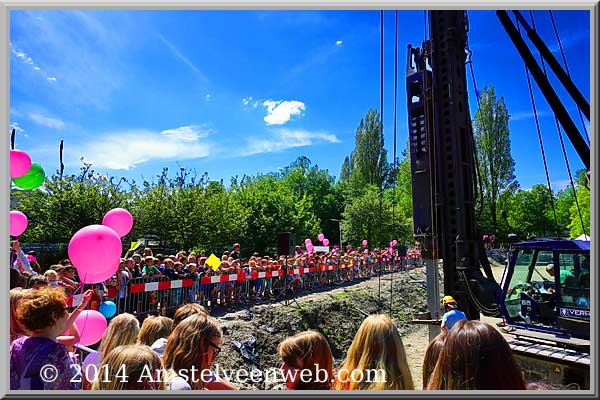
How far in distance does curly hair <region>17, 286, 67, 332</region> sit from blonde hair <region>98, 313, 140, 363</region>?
57 centimetres

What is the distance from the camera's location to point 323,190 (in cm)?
6047

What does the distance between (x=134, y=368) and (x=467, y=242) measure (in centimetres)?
533

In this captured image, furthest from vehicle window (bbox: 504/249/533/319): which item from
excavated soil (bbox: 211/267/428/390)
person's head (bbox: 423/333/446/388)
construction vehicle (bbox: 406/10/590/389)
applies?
person's head (bbox: 423/333/446/388)

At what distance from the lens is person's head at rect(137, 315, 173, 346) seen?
303 centimetres

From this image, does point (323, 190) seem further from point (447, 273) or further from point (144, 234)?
point (447, 273)

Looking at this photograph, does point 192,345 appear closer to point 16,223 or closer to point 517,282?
point 16,223

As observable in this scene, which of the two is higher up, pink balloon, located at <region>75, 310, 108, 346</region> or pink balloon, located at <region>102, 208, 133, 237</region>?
pink balloon, located at <region>102, 208, 133, 237</region>

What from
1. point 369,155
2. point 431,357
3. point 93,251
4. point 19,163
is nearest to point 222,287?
point 19,163

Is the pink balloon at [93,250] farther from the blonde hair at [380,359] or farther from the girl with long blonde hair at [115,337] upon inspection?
the blonde hair at [380,359]

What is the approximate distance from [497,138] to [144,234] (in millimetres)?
39327

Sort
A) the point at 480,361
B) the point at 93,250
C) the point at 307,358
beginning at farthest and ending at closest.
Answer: the point at 93,250 < the point at 307,358 < the point at 480,361

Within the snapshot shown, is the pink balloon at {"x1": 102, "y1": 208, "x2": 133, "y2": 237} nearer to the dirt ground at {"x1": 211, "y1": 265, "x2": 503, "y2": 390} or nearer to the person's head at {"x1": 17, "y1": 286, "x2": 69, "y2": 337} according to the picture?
the dirt ground at {"x1": 211, "y1": 265, "x2": 503, "y2": 390}

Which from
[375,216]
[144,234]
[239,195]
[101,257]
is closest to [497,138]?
[375,216]

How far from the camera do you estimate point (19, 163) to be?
16.9 ft
